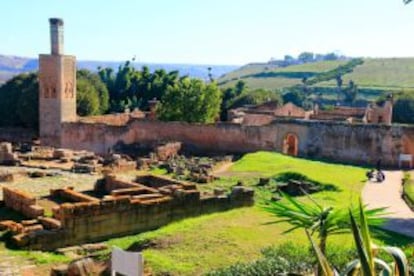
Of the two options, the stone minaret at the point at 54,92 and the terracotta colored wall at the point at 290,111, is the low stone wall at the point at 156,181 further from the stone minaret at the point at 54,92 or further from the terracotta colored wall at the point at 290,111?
the terracotta colored wall at the point at 290,111

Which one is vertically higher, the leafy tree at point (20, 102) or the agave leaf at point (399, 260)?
the leafy tree at point (20, 102)

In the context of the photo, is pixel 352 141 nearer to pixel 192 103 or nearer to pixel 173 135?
pixel 173 135

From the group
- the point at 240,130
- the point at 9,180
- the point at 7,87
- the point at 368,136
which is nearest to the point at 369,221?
the point at 9,180

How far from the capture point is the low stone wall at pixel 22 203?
16.4 metres

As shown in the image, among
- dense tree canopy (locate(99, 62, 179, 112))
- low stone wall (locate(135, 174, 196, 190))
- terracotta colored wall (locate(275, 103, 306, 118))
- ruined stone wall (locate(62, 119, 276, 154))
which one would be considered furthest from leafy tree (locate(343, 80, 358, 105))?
low stone wall (locate(135, 174, 196, 190))

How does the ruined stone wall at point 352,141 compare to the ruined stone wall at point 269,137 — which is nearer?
the ruined stone wall at point 352,141

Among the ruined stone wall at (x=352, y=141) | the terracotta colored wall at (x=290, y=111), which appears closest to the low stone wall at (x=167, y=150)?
the ruined stone wall at (x=352, y=141)

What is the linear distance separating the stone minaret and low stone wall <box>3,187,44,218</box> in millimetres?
21080

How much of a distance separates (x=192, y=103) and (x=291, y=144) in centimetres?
855

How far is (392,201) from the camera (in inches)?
782

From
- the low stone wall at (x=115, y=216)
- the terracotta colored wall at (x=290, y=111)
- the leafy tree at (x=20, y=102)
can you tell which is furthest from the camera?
the leafy tree at (x=20, y=102)

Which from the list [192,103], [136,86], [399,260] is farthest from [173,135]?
[399,260]

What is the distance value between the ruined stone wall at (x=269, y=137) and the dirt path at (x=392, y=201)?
4204mm

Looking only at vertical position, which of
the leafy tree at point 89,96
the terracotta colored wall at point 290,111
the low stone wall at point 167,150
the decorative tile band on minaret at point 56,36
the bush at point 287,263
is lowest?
the bush at point 287,263
